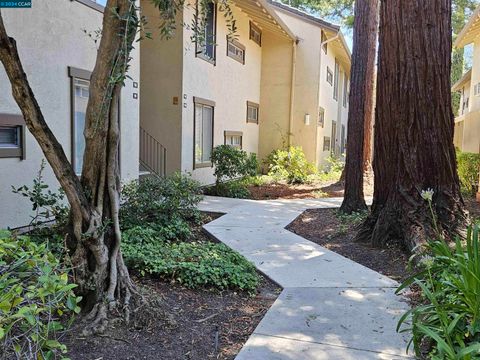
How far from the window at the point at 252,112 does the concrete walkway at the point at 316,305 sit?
1014 centimetres

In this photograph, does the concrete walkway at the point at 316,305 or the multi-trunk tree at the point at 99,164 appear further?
the concrete walkway at the point at 316,305

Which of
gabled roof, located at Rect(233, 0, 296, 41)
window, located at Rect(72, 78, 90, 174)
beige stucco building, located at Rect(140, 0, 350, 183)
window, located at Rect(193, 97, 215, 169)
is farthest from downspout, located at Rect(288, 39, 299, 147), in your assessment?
window, located at Rect(72, 78, 90, 174)

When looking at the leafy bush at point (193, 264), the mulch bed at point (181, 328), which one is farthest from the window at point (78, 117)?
the mulch bed at point (181, 328)

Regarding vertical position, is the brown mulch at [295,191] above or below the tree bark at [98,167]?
below

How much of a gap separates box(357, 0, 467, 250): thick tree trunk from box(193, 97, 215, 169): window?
6.62 metres

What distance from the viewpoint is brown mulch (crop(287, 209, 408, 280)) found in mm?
5289

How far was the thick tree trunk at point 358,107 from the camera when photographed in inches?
334

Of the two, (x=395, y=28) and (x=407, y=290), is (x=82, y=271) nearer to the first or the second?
(x=407, y=290)

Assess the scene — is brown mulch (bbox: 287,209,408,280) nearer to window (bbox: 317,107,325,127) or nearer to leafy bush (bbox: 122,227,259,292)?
leafy bush (bbox: 122,227,259,292)

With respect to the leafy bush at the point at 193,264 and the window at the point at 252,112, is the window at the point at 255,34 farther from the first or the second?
the leafy bush at the point at 193,264

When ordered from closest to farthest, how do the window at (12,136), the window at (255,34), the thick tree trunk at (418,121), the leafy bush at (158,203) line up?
the thick tree trunk at (418,121) → the window at (12,136) → the leafy bush at (158,203) → the window at (255,34)

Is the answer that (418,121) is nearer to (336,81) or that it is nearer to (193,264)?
(193,264)

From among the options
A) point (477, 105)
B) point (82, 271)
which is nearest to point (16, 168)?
point (82, 271)

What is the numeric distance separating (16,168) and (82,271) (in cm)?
345
